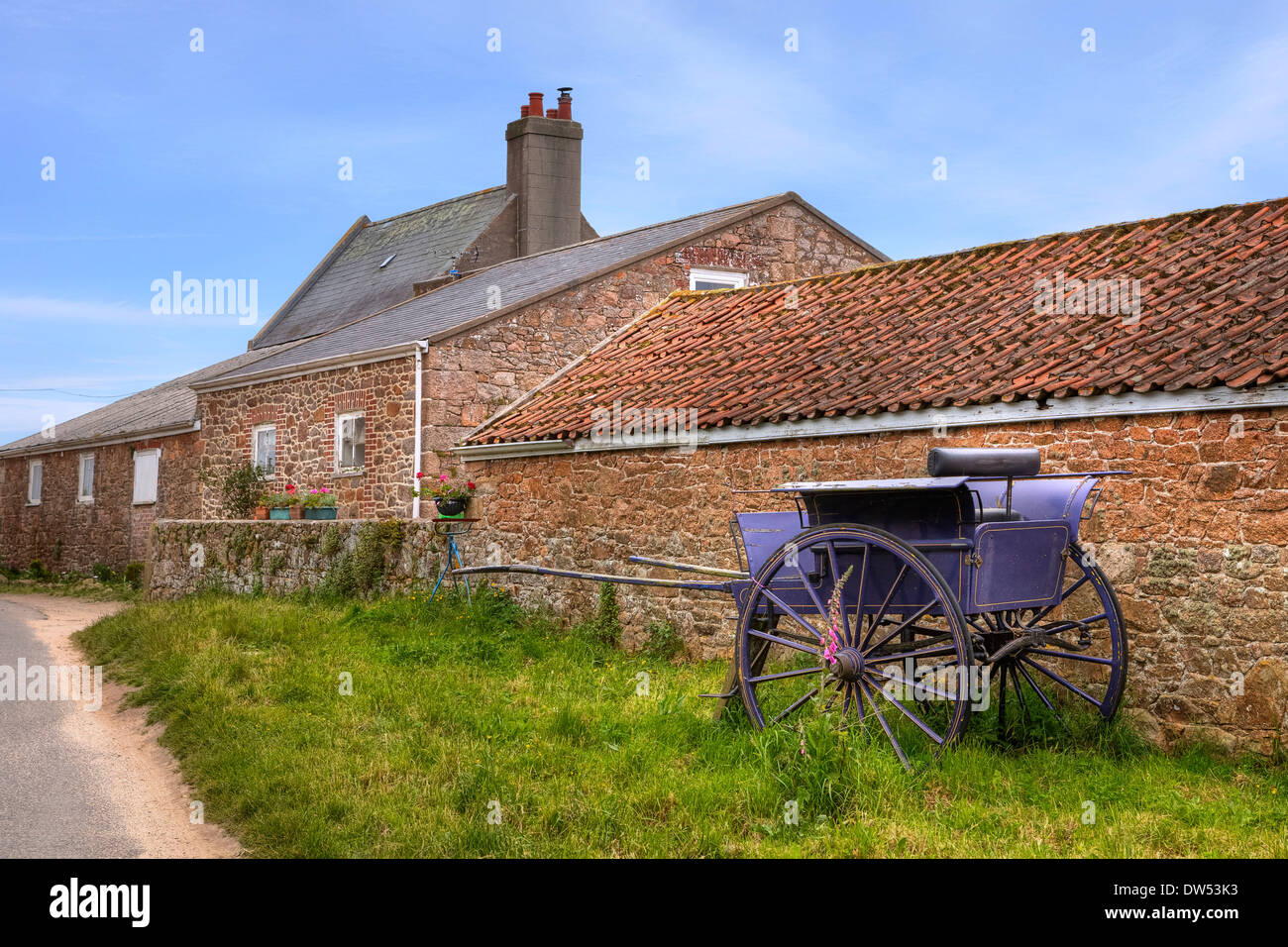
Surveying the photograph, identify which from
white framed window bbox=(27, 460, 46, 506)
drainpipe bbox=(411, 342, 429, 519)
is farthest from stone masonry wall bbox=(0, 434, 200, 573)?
drainpipe bbox=(411, 342, 429, 519)

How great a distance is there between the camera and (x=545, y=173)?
27.2 m

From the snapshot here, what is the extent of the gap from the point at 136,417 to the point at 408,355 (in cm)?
1383

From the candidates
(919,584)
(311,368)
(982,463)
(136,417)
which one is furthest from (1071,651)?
(136,417)

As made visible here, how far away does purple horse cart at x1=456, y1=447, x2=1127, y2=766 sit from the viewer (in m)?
6.72

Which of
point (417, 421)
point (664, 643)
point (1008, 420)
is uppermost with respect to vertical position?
point (417, 421)

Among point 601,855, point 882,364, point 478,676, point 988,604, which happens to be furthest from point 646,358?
point 601,855

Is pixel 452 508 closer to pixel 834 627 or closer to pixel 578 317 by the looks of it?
pixel 578 317

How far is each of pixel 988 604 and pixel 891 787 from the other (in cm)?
127

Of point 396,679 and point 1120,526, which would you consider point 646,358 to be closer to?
point 396,679

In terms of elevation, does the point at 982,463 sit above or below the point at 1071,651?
above

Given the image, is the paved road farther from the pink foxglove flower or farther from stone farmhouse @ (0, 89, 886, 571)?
stone farmhouse @ (0, 89, 886, 571)

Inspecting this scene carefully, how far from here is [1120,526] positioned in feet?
28.1
